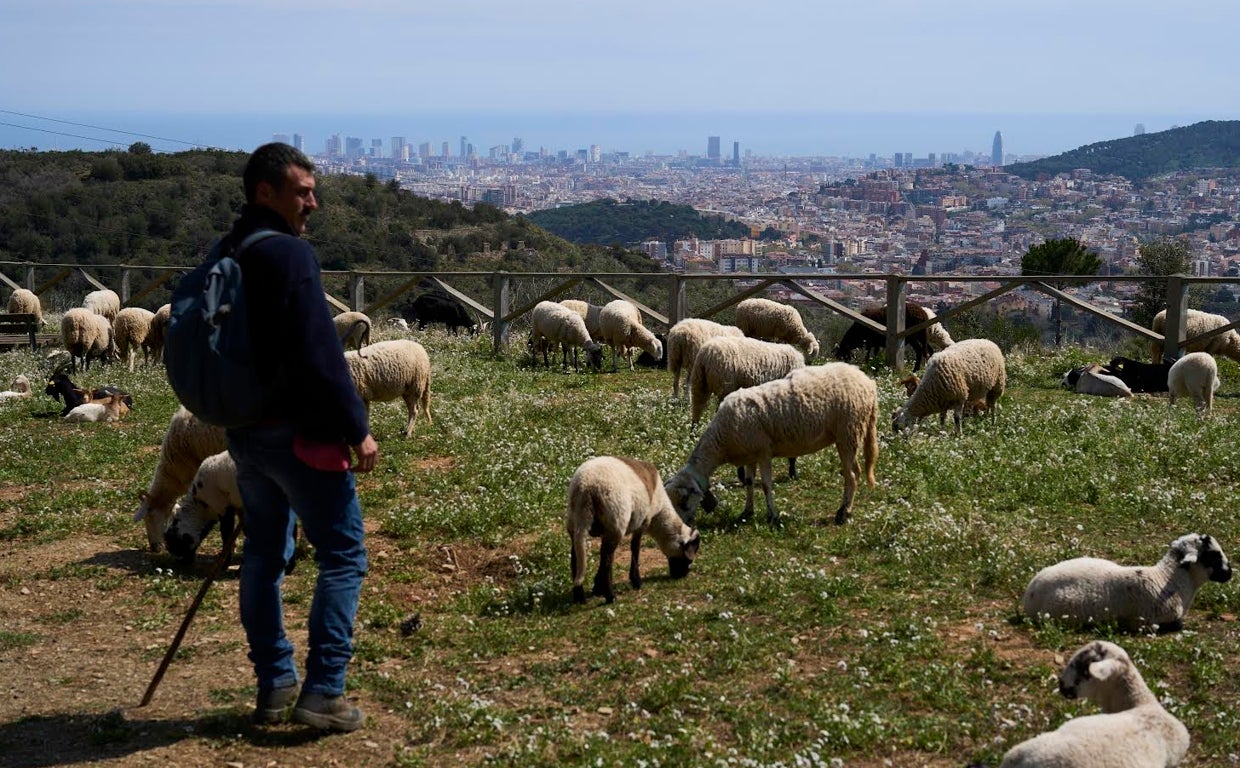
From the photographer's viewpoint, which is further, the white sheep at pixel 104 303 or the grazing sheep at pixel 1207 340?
the white sheep at pixel 104 303

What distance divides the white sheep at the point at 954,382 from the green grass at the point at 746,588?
0.97 ft

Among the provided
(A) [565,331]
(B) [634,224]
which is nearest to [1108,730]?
(A) [565,331]

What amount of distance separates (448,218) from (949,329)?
3104cm

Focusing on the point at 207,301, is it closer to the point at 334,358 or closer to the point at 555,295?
the point at 334,358

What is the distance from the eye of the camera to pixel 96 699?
615cm

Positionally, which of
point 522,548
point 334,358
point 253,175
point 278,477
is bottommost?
point 522,548

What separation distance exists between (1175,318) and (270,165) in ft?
48.5

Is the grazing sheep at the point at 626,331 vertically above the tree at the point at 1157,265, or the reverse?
the tree at the point at 1157,265

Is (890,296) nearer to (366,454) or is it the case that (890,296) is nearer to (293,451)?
(366,454)

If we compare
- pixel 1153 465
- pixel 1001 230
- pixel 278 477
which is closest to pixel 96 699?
pixel 278 477

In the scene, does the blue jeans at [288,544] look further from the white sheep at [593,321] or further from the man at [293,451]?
the white sheep at [593,321]

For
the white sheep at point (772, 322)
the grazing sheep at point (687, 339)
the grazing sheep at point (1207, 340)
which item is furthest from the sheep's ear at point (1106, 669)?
the white sheep at point (772, 322)

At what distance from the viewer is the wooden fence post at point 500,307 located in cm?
2103

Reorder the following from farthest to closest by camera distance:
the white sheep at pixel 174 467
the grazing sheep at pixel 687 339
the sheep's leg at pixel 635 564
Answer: the grazing sheep at pixel 687 339 → the white sheep at pixel 174 467 → the sheep's leg at pixel 635 564
